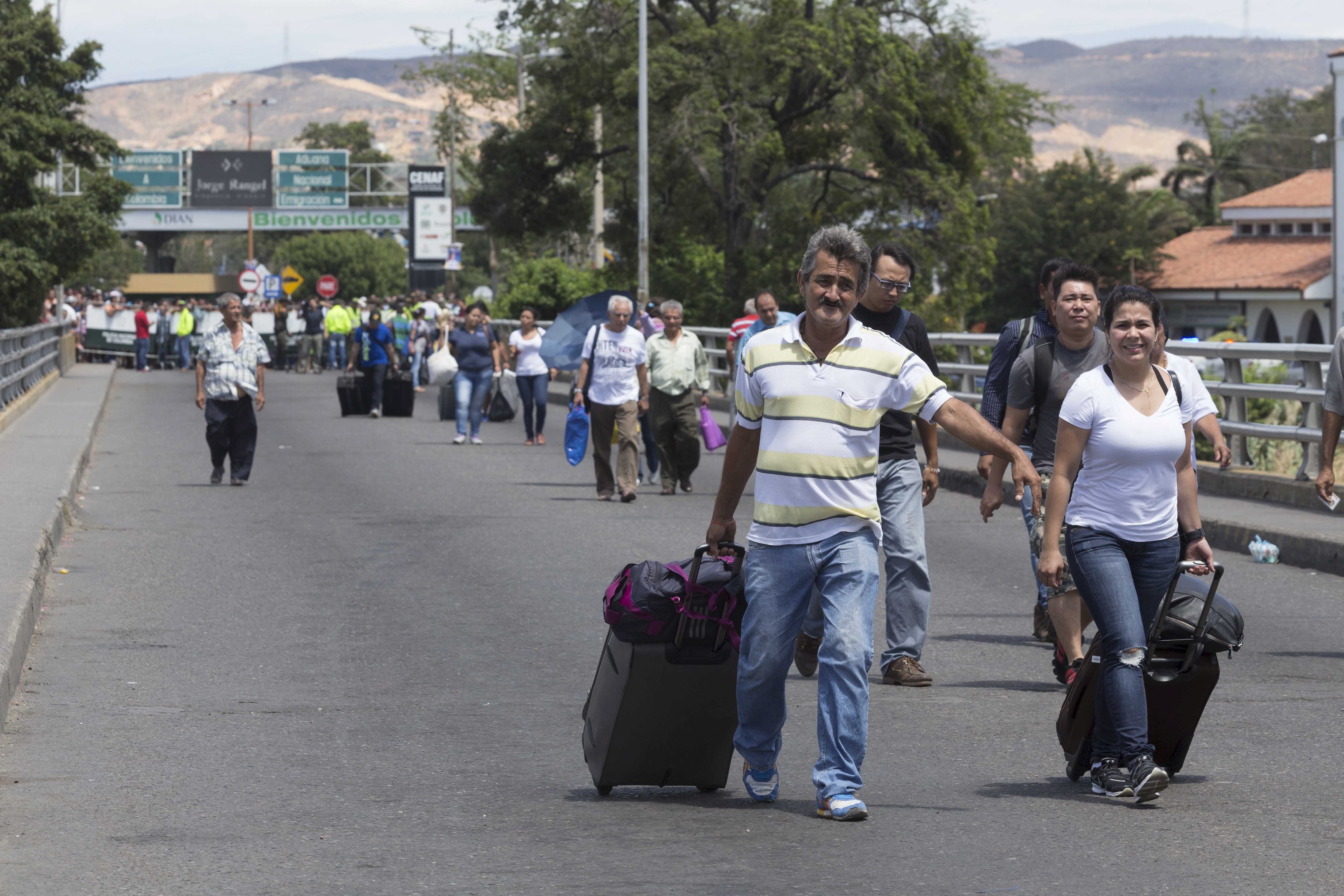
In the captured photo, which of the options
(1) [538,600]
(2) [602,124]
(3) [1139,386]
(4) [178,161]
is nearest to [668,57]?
(2) [602,124]

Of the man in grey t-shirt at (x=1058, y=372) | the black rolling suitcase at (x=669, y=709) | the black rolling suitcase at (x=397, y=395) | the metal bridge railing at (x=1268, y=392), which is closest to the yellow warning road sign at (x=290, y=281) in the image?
the black rolling suitcase at (x=397, y=395)

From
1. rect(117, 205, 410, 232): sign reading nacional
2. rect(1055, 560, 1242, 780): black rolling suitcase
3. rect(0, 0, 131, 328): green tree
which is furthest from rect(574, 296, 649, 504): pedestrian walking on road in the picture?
rect(117, 205, 410, 232): sign reading nacional

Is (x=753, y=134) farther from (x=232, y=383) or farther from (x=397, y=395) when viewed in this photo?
(x=232, y=383)

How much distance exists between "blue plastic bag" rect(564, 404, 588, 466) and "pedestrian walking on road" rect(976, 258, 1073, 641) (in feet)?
27.5

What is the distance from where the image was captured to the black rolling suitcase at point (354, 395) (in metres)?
28.6

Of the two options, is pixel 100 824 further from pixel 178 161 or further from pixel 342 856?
pixel 178 161

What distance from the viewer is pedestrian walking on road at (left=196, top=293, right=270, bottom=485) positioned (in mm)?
17141

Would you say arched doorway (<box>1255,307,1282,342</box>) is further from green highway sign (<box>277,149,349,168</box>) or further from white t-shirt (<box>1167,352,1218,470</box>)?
white t-shirt (<box>1167,352,1218,470</box>)

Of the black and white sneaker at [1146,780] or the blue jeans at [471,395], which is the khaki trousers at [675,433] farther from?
the black and white sneaker at [1146,780]

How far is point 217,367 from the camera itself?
1716cm

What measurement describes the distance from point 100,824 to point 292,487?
12.1 m

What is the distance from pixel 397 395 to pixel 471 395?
18.5 feet

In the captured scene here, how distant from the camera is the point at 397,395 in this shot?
28.7 meters

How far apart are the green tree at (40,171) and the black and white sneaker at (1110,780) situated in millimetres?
31661
